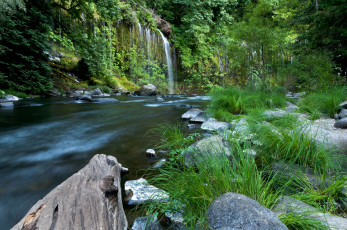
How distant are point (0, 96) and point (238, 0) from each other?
2543 cm

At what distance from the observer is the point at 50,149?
3.11 metres

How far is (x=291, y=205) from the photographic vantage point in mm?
1139

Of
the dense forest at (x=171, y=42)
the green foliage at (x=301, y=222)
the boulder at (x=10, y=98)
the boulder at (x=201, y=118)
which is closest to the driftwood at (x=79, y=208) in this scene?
the green foliage at (x=301, y=222)

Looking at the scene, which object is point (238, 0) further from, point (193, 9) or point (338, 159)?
point (338, 159)

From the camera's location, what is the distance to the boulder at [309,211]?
96 centimetres

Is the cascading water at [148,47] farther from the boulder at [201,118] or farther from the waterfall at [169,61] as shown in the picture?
the boulder at [201,118]

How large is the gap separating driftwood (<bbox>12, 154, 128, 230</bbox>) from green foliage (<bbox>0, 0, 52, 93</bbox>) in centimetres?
985

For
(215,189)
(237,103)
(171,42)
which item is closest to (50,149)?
(215,189)

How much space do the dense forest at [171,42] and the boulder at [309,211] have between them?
557cm

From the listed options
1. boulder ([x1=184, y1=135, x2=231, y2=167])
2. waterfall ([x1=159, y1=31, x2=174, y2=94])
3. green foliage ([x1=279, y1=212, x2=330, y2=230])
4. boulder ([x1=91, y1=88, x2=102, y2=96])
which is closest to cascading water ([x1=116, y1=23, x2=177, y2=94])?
waterfall ([x1=159, y1=31, x2=174, y2=94])

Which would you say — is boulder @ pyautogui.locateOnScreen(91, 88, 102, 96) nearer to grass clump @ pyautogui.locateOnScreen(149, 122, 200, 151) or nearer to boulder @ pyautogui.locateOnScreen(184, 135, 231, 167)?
grass clump @ pyautogui.locateOnScreen(149, 122, 200, 151)

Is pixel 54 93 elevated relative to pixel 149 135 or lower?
elevated

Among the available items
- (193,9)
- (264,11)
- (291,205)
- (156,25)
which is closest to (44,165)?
(291,205)

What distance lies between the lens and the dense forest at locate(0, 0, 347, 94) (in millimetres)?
6320
